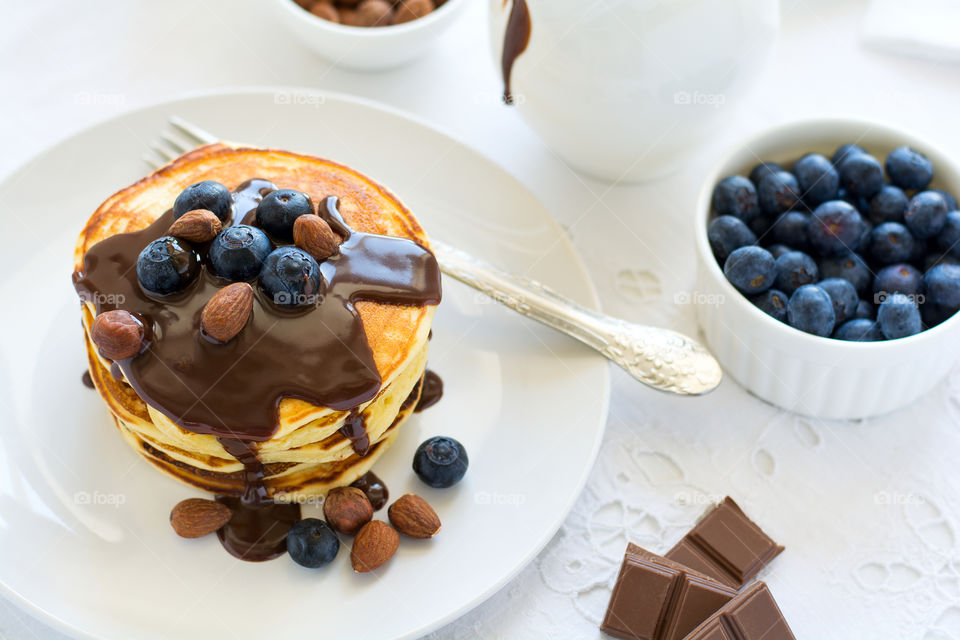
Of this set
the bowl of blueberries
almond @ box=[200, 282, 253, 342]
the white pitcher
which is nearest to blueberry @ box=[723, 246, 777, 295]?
the bowl of blueberries

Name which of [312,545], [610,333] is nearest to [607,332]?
[610,333]

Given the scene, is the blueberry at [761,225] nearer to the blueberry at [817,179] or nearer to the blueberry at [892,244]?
the blueberry at [817,179]

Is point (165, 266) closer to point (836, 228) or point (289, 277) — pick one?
point (289, 277)

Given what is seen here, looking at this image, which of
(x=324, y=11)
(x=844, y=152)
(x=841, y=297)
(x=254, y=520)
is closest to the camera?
(x=254, y=520)

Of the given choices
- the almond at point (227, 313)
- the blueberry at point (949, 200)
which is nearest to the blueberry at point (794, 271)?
the blueberry at point (949, 200)

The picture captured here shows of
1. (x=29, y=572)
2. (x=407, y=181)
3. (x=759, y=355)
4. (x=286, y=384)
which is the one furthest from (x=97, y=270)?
(x=759, y=355)

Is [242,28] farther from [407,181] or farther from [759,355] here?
[759,355]
